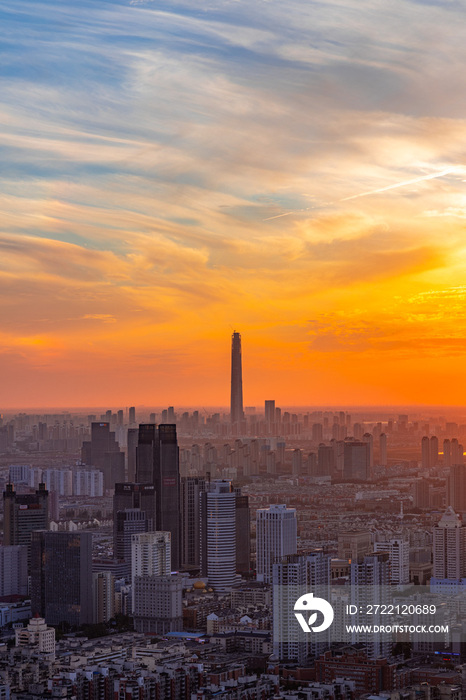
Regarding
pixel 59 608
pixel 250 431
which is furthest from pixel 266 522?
pixel 250 431

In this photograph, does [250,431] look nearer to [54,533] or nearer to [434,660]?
[54,533]

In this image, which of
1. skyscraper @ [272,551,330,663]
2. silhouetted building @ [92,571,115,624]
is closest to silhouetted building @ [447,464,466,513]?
silhouetted building @ [92,571,115,624]

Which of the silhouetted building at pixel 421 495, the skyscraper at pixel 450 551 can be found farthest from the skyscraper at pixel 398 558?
the silhouetted building at pixel 421 495

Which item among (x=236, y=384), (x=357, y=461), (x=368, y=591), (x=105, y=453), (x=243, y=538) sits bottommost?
(x=243, y=538)

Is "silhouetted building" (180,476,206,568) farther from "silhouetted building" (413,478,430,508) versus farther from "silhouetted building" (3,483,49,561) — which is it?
"silhouetted building" (413,478,430,508)

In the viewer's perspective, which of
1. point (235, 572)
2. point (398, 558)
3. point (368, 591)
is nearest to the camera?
point (368, 591)

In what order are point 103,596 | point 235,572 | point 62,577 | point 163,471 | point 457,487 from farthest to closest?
1. point 457,487
2. point 163,471
3. point 235,572
4. point 62,577
5. point 103,596

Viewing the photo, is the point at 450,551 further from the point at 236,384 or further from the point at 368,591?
the point at 236,384

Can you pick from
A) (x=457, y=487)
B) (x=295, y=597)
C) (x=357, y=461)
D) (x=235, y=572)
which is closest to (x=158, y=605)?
(x=295, y=597)
